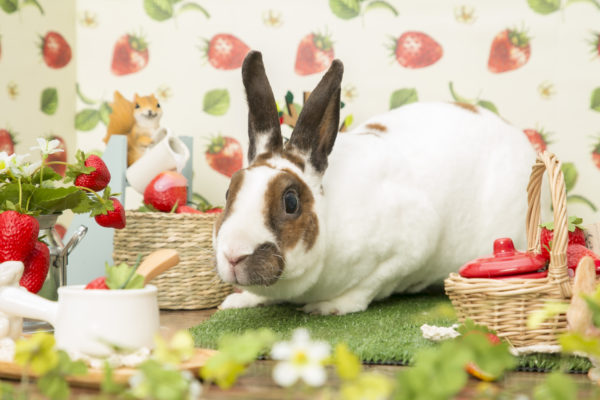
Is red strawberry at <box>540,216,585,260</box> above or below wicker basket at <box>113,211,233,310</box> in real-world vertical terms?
above

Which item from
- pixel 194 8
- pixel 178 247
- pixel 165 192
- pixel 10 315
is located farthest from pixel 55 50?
pixel 10 315

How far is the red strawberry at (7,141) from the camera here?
1876mm

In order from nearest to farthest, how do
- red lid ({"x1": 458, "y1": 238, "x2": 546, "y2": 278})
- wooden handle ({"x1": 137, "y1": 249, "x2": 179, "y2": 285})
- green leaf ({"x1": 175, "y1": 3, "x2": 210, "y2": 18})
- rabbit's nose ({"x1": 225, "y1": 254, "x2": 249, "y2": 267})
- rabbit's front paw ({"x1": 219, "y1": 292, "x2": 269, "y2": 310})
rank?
wooden handle ({"x1": 137, "y1": 249, "x2": 179, "y2": 285}) < red lid ({"x1": 458, "y1": 238, "x2": 546, "y2": 278}) < rabbit's nose ({"x1": 225, "y1": 254, "x2": 249, "y2": 267}) < rabbit's front paw ({"x1": 219, "y1": 292, "x2": 269, "y2": 310}) < green leaf ({"x1": 175, "y1": 3, "x2": 210, "y2": 18})

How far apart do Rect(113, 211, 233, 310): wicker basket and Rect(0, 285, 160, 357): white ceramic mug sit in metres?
0.75

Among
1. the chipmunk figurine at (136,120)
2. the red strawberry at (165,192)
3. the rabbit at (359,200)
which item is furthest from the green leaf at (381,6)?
the red strawberry at (165,192)

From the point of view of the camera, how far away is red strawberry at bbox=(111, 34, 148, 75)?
7.26 ft

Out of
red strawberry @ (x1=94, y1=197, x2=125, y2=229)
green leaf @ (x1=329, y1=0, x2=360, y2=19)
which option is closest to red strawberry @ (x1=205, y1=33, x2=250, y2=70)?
green leaf @ (x1=329, y1=0, x2=360, y2=19)

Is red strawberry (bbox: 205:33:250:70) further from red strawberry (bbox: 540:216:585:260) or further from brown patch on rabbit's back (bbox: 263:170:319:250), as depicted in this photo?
red strawberry (bbox: 540:216:585:260)

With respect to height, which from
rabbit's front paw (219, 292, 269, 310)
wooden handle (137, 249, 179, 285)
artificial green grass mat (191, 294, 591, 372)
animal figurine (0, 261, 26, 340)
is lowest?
rabbit's front paw (219, 292, 269, 310)

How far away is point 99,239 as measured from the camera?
5.83ft

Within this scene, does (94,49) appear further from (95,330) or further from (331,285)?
(95,330)

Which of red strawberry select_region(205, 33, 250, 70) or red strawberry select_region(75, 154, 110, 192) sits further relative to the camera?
red strawberry select_region(205, 33, 250, 70)

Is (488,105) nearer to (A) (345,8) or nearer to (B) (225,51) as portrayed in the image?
(A) (345,8)

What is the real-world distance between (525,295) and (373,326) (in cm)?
A: 40
